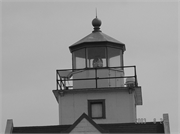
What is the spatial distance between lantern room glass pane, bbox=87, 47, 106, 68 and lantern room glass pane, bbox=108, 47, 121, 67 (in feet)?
0.96

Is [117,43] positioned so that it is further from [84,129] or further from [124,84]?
[84,129]

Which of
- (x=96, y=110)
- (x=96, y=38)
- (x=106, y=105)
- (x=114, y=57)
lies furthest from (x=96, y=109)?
(x=96, y=38)

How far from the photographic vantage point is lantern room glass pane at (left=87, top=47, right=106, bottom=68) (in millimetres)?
33156

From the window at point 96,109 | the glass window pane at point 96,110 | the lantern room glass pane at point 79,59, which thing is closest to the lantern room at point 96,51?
the lantern room glass pane at point 79,59

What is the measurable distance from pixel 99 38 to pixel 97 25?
983 mm

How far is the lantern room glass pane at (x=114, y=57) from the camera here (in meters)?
33.3

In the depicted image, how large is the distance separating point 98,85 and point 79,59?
1.84 meters

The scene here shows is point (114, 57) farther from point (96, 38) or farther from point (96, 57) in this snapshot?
point (96, 38)

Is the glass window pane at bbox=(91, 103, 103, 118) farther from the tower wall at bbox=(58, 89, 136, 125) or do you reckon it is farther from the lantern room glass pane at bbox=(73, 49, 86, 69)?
the lantern room glass pane at bbox=(73, 49, 86, 69)

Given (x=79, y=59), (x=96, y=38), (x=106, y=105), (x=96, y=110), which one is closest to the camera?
(x=96, y=110)

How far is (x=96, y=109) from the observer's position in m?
31.6

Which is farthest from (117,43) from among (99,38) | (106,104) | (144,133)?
(144,133)

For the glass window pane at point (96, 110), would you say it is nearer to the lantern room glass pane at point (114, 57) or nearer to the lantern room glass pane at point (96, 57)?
the lantern room glass pane at point (96, 57)

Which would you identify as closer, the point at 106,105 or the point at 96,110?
the point at 96,110
